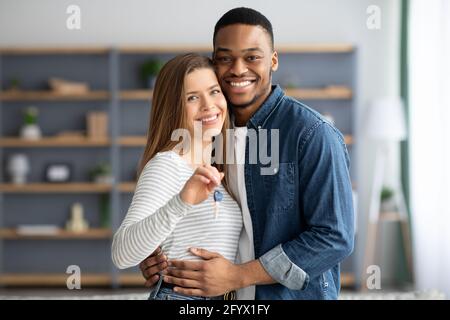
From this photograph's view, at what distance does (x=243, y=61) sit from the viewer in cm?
88

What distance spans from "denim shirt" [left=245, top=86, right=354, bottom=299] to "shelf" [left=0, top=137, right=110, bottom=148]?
3077mm

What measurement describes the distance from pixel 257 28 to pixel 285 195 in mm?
231

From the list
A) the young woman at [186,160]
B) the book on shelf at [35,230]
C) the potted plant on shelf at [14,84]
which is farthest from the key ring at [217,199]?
the potted plant on shelf at [14,84]

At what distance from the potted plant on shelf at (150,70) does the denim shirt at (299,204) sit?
2995mm

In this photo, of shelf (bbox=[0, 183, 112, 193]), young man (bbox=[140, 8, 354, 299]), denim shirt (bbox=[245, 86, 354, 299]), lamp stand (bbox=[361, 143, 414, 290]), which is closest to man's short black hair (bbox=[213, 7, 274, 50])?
young man (bbox=[140, 8, 354, 299])

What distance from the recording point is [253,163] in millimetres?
929

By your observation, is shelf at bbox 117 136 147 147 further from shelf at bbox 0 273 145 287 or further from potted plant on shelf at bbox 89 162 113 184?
shelf at bbox 0 273 145 287

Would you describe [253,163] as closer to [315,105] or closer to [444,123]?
[444,123]

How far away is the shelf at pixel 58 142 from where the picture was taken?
3904 mm

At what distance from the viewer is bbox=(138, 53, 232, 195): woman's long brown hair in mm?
916

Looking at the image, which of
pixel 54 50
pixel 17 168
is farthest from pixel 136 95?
pixel 17 168

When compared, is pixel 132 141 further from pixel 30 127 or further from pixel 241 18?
pixel 241 18

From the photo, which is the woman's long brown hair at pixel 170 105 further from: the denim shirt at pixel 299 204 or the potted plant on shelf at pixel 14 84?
the potted plant on shelf at pixel 14 84
